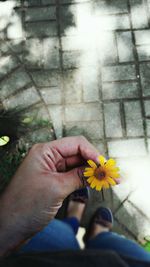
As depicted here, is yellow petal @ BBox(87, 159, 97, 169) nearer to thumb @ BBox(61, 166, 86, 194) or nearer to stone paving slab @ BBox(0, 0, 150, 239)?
thumb @ BBox(61, 166, 86, 194)

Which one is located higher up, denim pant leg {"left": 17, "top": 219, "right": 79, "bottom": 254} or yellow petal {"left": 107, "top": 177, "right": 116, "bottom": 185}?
yellow petal {"left": 107, "top": 177, "right": 116, "bottom": 185}

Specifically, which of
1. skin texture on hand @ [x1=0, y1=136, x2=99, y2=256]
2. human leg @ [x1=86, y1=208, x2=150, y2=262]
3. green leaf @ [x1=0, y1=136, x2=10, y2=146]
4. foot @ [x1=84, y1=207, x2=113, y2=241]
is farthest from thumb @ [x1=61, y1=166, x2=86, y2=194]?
green leaf @ [x1=0, y1=136, x2=10, y2=146]

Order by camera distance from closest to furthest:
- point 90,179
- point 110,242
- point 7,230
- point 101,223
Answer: point 90,179, point 7,230, point 110,242, point 101,223

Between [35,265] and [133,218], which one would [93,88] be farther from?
[35,265]

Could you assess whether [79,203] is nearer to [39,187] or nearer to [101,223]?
[101,223]

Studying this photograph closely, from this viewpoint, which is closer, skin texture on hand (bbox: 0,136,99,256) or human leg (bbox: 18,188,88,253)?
skin texture on hand (bbox: 0,136,99,256)

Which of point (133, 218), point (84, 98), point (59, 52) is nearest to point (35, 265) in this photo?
point (133, 218)

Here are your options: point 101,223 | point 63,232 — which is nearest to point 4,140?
point 63,232

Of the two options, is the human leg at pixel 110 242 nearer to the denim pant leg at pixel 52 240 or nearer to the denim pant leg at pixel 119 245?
the denim pant leg at pixel 119 245
